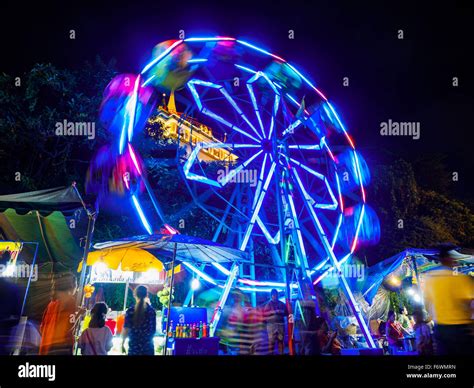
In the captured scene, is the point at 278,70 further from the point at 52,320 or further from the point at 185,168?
the point at 52,320

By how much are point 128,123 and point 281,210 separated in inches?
175

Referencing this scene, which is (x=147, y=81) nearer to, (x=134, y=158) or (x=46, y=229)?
(x=134, y=158)

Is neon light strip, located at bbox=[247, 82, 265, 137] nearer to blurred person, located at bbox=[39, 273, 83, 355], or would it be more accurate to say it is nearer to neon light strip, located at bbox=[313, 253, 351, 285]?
neon light strip, located at bbox=[313, 253, 351, 285]

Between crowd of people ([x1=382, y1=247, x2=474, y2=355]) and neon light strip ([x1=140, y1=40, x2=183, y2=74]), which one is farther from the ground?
neon light strip ([x1=140, y1=40, x2=183, y2=74])

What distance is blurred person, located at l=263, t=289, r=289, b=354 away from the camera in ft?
23.5

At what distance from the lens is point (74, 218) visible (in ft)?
26.9

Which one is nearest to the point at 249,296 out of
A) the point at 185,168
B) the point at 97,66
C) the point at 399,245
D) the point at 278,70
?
the point at 185,168

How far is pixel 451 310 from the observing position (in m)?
4.15

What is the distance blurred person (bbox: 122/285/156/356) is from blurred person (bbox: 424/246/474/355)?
3.45 m

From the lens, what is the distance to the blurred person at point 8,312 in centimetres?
541

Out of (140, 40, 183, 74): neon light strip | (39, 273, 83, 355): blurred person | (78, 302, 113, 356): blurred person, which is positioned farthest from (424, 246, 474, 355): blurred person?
(140, 40, 183, 74): neon light strip

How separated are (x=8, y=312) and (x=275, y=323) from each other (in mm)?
4447

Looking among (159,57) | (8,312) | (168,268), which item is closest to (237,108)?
(159,57)

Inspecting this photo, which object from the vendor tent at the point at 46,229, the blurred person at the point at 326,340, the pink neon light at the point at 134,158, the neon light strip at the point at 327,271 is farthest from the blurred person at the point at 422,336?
the pink neon light at the point at 134,158
